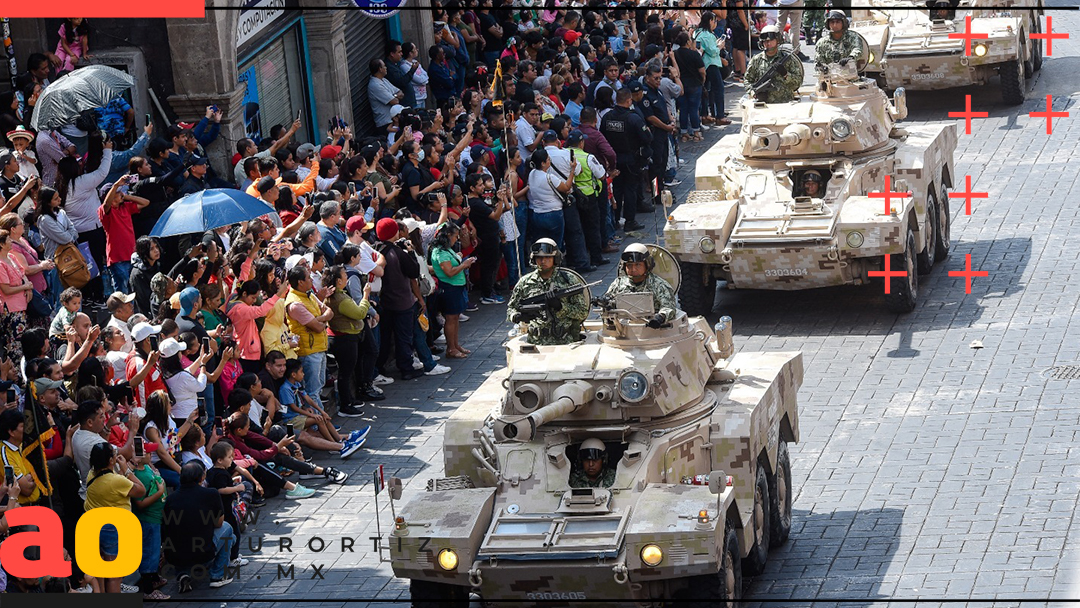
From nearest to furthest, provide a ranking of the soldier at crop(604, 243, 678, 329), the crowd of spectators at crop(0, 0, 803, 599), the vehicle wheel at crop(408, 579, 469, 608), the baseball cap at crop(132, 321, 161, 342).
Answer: the vehicle wheel at crop(408, 579, 469, 608) → the crowd of spectators at crop(0, 0, 803, 599) → the soldier at crop(604, 243, 678, 329) → the baseball cap at crop(132, 321, 161, 342)

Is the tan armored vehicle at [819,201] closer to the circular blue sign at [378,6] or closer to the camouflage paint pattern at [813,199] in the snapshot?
the camouflage paint pattern at [813,199]

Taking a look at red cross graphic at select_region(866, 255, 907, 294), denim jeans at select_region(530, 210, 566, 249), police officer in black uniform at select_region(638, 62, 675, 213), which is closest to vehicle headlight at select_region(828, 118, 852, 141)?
red cross graphic at select_region(866, 255, 907, 294)

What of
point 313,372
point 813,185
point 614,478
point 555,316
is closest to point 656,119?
point 813,185

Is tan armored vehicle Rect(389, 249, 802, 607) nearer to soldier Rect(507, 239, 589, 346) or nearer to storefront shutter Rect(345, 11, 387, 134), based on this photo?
soldier Rect(507, 239, 589, 346)

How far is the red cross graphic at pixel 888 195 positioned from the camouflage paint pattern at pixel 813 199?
6 centimetres

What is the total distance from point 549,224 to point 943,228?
512 centimetres

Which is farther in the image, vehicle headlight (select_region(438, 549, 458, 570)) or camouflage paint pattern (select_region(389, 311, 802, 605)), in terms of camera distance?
vehicle headlight (select_region(438, 549, 458, 570))

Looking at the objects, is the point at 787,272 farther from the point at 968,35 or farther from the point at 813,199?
the point at 968,35

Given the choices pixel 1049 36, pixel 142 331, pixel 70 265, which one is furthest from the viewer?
pixel 1049 36

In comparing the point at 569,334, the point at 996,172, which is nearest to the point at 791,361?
the point at 569,334

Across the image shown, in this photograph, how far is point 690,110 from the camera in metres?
32.9

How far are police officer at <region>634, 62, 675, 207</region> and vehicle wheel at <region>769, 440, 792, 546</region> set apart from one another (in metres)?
11.7

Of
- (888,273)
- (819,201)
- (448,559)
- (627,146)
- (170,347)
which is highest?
(627,146)

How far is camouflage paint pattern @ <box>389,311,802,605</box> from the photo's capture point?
1433 centimetres
